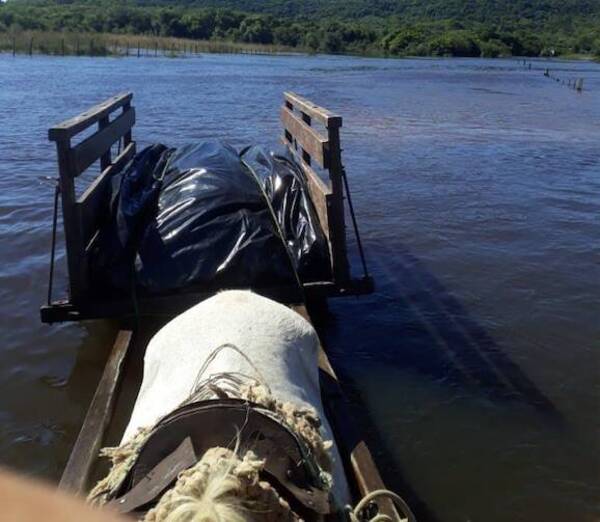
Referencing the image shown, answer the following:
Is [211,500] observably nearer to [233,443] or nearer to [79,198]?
[233,443]

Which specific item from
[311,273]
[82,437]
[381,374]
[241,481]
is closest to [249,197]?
[311,273]

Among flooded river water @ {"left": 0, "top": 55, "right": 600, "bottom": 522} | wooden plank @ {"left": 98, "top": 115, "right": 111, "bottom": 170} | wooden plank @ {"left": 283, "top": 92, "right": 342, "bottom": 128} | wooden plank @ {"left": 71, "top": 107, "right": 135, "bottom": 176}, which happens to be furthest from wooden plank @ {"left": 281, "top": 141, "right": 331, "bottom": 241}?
wooden plank @ {"left": 98, "top": 115, "right": 111, "bottom": 170}

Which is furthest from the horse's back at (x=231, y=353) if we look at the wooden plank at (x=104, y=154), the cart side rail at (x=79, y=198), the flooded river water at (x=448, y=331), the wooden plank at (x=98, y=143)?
the wooden plank at (x=104, y=154)

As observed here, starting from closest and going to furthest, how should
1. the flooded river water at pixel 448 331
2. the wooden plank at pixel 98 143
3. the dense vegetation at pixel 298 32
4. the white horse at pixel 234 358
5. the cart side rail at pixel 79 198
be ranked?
1. the white horse at pixel 234 358
2. the flooded river water at pixel 448 331
3. the cart side rail at pixel 79 198
4. the wooden plank at pixel 98 143
5. the dense vegetation at pixel 298 32

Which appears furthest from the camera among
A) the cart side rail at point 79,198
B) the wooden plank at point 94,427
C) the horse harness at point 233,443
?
the cart side rail at point 79,198

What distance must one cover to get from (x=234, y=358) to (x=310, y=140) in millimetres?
3596

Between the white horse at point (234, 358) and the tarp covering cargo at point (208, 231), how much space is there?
1.32m

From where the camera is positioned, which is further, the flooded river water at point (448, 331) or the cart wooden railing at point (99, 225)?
the cart wooden railing at point (99, 225)

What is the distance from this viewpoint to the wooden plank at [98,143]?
541cm

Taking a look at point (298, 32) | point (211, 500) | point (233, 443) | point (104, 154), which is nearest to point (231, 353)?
point (233, 443)

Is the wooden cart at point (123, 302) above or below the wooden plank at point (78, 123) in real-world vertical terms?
below

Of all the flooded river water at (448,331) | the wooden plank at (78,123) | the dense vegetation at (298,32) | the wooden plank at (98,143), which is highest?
the wooden plank at (78,123)

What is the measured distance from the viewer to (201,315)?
3957 mm

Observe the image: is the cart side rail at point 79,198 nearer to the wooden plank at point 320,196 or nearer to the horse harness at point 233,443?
the wooden plank at point 320,196
